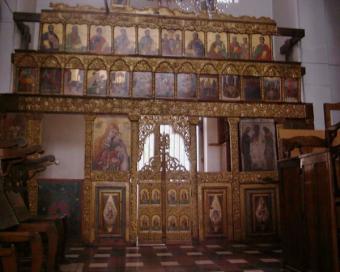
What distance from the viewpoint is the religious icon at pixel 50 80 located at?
789 cm

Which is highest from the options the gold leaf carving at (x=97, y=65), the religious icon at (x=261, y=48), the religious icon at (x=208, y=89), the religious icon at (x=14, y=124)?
the religious icon at (x=261, y=48)

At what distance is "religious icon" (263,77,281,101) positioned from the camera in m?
8.50

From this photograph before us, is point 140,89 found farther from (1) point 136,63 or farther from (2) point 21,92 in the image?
(2) point 21,92

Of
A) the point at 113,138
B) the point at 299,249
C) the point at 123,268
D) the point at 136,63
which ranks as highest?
the point at 136,63

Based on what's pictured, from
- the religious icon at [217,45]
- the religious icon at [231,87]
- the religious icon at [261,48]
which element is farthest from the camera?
the religious icon at [261,48]

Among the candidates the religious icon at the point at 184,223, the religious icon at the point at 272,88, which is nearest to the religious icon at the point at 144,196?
the religious icon at the point at 184,223

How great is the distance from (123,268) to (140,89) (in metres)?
4.00

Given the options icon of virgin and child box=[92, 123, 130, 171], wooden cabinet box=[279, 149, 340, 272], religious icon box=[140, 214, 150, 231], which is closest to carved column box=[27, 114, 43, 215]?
icon of virgin and child box=[92, 123, 130, 171]

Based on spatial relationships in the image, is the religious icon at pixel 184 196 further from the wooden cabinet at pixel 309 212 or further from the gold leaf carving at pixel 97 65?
the wooden cabinet at pixel 309 212

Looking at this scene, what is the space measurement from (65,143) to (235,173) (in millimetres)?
Result: 4304

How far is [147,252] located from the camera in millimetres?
6602

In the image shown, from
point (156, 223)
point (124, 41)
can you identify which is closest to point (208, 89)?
point (124, 41)

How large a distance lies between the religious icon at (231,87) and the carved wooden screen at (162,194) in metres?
1.31

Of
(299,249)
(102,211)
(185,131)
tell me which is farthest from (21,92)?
(299,249)
